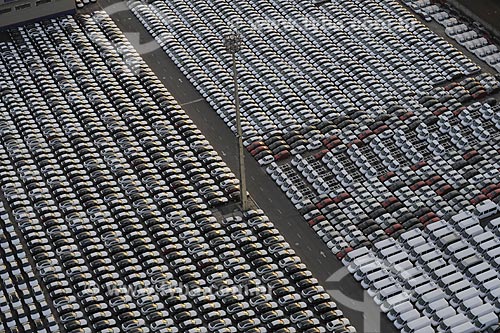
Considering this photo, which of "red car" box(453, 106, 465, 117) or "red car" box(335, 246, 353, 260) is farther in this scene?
"red car" box(453, 106, 465, 117)

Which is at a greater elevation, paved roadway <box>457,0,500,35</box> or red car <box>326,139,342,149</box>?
paved roadway <box>457,0,500,35</box>

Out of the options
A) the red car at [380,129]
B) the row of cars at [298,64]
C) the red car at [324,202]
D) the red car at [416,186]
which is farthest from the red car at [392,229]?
the red car at [380,129]

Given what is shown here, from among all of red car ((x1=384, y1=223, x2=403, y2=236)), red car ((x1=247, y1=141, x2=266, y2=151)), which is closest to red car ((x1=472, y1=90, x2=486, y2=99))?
red car ((x1=384, y1=223, x2=403, y2=236))

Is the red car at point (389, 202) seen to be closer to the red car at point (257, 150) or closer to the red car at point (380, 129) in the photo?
the red car at point (380, 129)

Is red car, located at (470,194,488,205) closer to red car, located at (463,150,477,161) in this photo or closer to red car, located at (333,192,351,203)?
red car, located at (463,150,477,161)

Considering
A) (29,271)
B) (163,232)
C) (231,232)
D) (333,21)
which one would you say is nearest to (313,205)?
(231,232)

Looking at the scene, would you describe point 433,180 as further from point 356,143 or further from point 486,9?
point 486,9

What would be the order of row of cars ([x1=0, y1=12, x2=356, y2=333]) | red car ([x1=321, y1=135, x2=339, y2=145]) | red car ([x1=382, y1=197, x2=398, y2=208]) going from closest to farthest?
row of cars ([x1=0, y1=12, x2=356, y2=333]), red car ([x1=382, y1=197, x2=398, y2=208]), red car ([x1=321, y1=135, x2=339, y2=145])

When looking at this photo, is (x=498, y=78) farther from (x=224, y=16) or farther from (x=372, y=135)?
(x=224, y=16)
